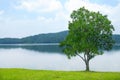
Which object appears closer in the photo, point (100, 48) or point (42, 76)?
point (42, 76)

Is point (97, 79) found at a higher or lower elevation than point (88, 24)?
lower

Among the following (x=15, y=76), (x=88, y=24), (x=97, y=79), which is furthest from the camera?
(x=88, y=24)

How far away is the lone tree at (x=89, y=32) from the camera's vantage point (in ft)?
236

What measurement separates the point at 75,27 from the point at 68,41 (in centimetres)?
435

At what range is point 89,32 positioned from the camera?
233 ft

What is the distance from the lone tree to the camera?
71812 millimetres

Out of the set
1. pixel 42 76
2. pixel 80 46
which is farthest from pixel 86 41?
pixel 42 76

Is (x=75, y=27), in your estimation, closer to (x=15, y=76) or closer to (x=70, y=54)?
(x=70, y=54)

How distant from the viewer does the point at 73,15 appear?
74375 mm

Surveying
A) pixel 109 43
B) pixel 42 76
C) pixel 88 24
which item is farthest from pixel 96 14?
pixel 42 76

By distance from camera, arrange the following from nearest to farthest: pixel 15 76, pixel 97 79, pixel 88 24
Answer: pixel 97 79 → pixel 15 76 → pixel 88 24

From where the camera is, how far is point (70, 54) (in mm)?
75000

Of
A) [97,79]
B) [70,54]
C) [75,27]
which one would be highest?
[75,27]

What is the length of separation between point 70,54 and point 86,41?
5526 millimetres
